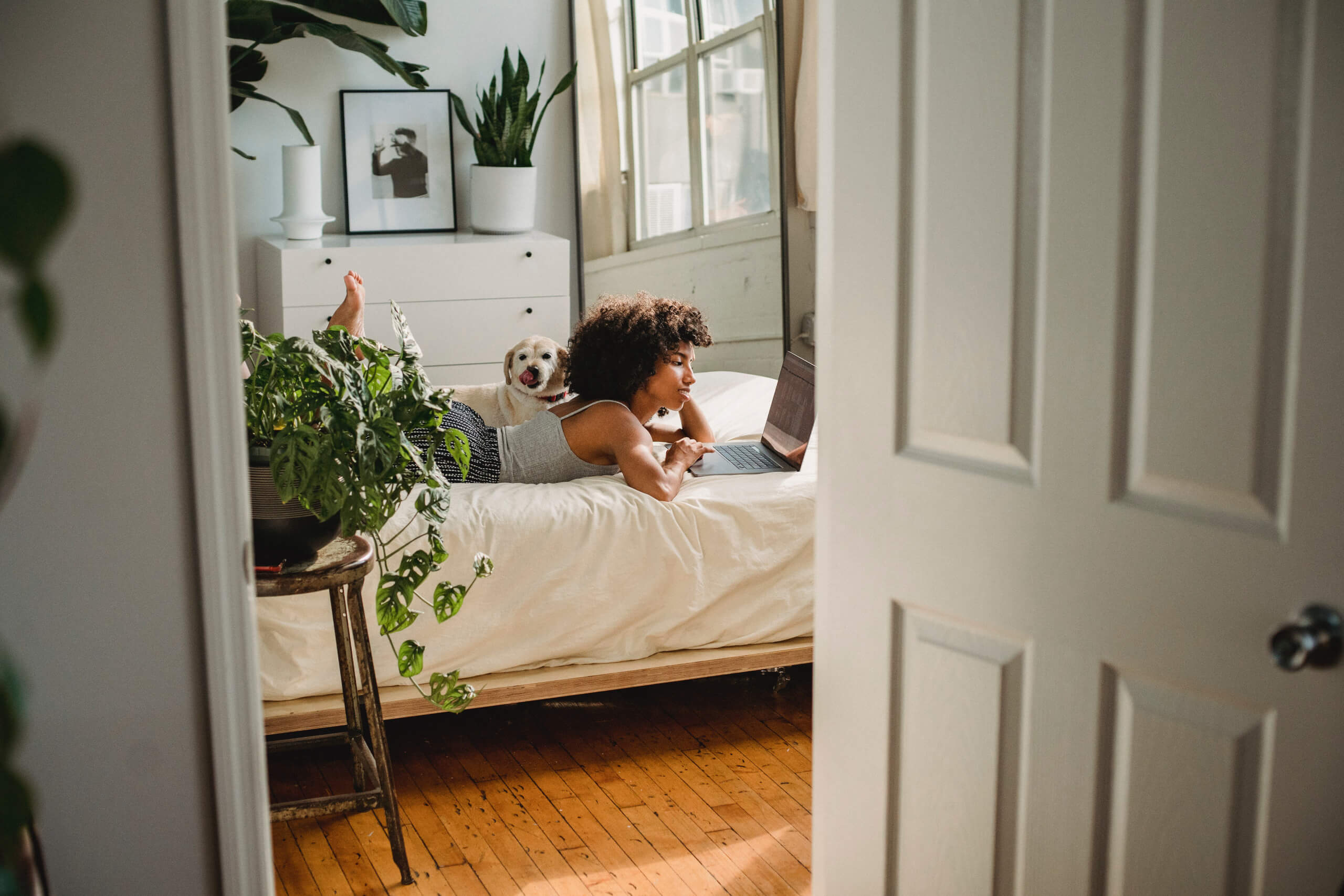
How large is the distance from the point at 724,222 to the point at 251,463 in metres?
2.57

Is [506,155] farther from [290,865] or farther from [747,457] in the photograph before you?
[290,865]

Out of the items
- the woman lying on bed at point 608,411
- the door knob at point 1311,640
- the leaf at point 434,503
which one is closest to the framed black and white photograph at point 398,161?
the woman lying on bed at point 608,411

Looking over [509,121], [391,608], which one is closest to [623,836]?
[391,608]

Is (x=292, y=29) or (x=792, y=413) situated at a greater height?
(x=292, y=29)

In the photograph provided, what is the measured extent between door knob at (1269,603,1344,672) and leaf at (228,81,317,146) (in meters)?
3.68

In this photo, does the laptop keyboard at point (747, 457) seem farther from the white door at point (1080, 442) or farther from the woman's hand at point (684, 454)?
the white door at point (1080, 442)

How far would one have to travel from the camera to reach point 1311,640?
105cm

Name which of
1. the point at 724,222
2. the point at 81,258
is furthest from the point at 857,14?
the point at 724,222

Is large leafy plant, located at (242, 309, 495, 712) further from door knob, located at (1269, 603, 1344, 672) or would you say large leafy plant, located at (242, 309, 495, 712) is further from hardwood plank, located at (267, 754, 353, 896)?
door knob, located at (1269, 603, 1344, 672)

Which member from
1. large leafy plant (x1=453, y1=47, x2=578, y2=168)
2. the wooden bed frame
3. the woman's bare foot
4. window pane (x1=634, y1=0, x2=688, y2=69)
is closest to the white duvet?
the wooden bed frame

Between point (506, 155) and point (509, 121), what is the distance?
5.0 inches

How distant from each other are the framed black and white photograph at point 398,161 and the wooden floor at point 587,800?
7.34 ft

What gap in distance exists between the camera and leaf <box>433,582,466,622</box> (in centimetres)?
206

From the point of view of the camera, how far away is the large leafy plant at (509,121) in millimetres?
4258
